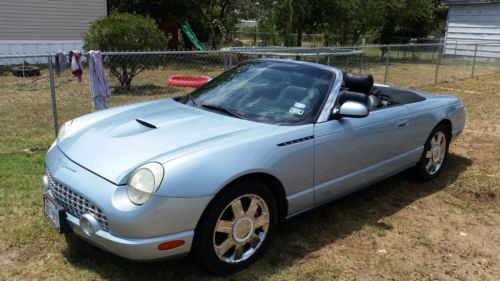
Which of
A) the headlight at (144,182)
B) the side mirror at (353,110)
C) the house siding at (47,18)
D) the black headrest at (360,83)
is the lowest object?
the headlight at (144,182)

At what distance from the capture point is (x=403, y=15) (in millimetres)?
25844

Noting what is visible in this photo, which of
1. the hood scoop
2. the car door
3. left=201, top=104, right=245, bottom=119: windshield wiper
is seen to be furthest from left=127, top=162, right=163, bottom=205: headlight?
the car door

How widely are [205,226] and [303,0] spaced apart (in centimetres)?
1876

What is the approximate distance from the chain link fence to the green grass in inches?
60.1

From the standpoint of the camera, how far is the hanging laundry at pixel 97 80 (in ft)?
22.2

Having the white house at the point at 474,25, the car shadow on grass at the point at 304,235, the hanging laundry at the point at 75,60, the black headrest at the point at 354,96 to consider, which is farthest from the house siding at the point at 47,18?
the white house at the point at 474,25

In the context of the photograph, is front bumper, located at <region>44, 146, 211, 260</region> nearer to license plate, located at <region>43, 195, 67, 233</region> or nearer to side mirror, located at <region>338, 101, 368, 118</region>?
license plate, located at <region>43, 195, 67, 233</region>

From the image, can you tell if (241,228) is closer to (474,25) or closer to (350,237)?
(350,237)

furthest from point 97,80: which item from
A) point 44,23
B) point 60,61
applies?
point 44,23

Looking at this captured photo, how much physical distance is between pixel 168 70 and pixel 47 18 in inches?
211

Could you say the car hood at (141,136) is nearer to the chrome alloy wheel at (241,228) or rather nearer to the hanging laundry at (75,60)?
Answer: the chrome alloy wheel at (241,228)

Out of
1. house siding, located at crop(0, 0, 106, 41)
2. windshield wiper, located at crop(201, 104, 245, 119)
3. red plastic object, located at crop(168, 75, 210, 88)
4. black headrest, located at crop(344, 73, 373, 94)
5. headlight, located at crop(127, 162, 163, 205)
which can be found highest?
house siding, located at crop(0, 0, 106, 41)

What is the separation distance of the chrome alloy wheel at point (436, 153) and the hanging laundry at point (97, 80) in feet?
15.3

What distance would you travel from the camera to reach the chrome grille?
2.84 m
